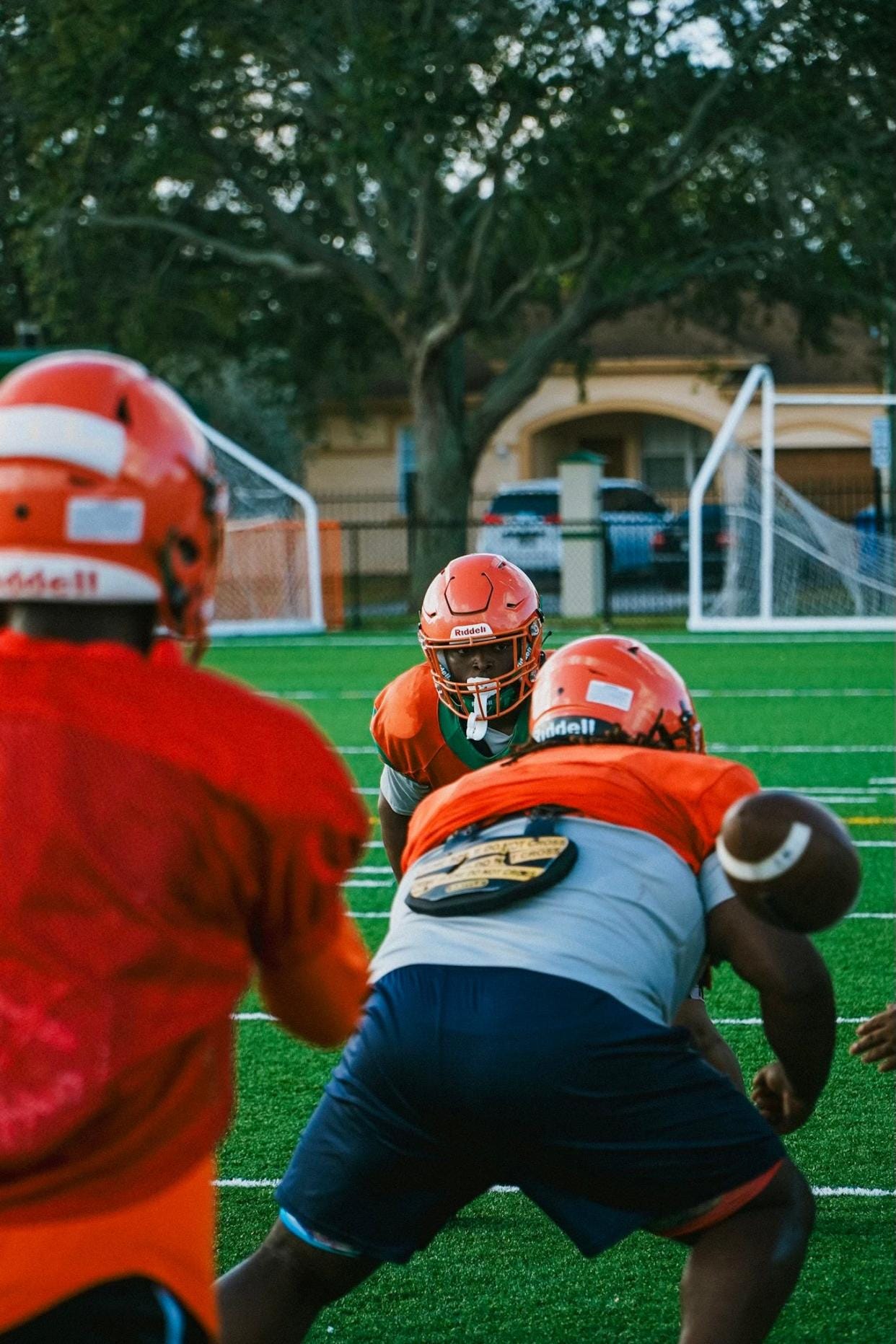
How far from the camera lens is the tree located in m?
21.9

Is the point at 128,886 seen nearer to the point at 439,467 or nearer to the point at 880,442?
the point at 880,442

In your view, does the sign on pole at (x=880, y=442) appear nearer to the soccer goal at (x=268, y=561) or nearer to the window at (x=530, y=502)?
the soccer goal at (x=268, y=561)

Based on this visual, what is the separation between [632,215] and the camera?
74.6 feet

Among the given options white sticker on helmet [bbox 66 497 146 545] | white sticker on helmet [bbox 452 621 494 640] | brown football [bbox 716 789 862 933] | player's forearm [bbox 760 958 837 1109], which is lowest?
player's forearm [bbox 760 958 837 1109]

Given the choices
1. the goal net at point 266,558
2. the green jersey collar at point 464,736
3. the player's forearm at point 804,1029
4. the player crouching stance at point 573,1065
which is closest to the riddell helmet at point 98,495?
the player crouching stance at point 573,1065

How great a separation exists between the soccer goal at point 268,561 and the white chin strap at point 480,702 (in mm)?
17710

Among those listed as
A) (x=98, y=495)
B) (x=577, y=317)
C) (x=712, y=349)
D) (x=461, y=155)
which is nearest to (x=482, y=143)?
(x=461, y=155)

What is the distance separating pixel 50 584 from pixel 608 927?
115cm

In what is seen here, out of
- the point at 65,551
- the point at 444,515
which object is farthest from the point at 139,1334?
the point at 444,515

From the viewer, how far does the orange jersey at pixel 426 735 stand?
4809 millimetres

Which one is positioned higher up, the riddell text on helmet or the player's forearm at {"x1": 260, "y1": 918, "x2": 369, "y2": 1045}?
the riddell text on helmet

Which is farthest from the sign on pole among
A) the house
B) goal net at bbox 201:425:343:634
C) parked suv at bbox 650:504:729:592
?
the house

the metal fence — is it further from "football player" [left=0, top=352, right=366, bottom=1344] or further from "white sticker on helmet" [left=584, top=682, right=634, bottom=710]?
"football player" [left=0, top=352, right=366, bottom=1344]

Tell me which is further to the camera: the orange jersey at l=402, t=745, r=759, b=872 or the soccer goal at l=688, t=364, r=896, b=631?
the soccer goal at l=688, t=364, r=896, b=631
